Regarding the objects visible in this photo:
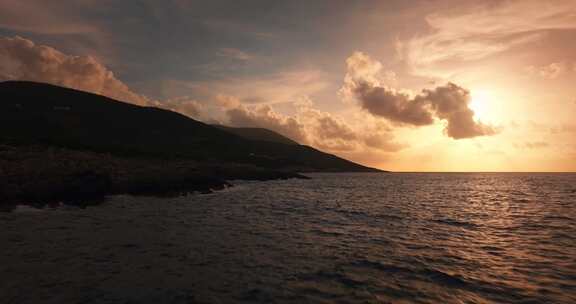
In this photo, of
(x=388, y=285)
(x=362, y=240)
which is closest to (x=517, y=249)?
(x=362, y=240)

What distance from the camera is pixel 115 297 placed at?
1400 cm

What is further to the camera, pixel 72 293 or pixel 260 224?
pixel 260 224

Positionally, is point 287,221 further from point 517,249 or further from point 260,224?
point 517,249

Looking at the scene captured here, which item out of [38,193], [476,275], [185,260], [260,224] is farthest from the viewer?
[38,193]

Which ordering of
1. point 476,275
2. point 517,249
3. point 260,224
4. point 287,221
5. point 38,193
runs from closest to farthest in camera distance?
point 476,275, point 517,249, point 260,224, point 287,221, point 38,193

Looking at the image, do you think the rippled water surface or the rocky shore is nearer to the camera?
the rippled water surface

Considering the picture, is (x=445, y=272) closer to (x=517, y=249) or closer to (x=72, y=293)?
(x=517, y=249)

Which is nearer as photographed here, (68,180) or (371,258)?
(371,258)

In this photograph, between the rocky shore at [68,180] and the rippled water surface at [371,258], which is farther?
the rocky shore at [68,180]

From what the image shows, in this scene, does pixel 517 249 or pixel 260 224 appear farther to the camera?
pixel 260 224

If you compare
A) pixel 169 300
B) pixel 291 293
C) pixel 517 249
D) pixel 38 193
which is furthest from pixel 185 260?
pixel 38 193

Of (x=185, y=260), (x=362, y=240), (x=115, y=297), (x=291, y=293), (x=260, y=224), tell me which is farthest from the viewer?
(x=260, y=224)

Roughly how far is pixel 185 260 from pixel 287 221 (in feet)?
58.3

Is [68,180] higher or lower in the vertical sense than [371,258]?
higher
